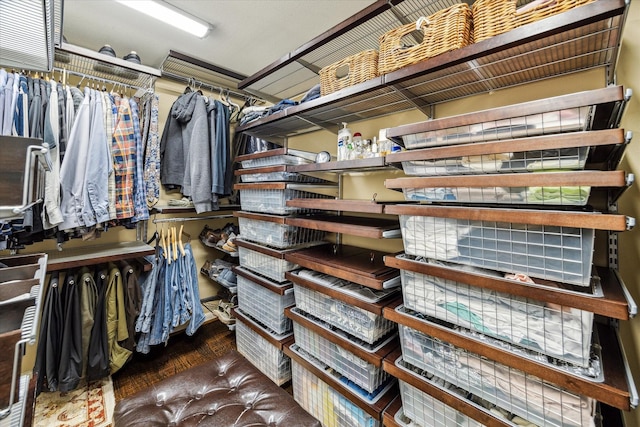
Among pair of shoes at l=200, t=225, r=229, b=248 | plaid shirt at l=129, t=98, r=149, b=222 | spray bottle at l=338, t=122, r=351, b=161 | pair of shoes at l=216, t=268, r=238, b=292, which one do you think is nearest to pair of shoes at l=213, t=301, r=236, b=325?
pair of shoes at l=216, t=268, r=238, b=292

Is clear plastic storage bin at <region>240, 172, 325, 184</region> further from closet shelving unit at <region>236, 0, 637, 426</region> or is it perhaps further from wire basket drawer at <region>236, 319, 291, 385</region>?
wire basket drawer at <region>236, 319, 291, 385</region>

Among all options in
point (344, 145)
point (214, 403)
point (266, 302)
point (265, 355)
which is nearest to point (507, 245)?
point (344, 145)

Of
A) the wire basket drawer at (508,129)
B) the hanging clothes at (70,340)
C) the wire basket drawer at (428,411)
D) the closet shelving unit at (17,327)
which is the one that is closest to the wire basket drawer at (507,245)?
the wire basket drawer at (508,129)

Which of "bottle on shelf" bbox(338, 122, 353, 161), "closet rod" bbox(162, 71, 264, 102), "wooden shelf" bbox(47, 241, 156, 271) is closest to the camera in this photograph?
"bottle on shelf" bbox(338, 122, 353, 161)

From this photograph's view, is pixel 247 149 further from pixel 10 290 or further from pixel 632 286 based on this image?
pixel 632 286

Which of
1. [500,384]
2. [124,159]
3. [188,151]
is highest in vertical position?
[188,151]

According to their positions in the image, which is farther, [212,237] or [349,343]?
[212,237]

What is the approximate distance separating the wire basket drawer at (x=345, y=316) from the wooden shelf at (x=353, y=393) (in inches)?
9.8

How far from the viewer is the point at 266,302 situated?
173 cm

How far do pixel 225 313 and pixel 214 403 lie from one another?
4.24ft

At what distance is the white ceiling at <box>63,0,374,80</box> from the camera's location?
1469mm

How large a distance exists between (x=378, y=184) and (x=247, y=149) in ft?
4.09

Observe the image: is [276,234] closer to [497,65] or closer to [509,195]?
[509,195]

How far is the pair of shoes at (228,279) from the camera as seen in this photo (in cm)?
222
